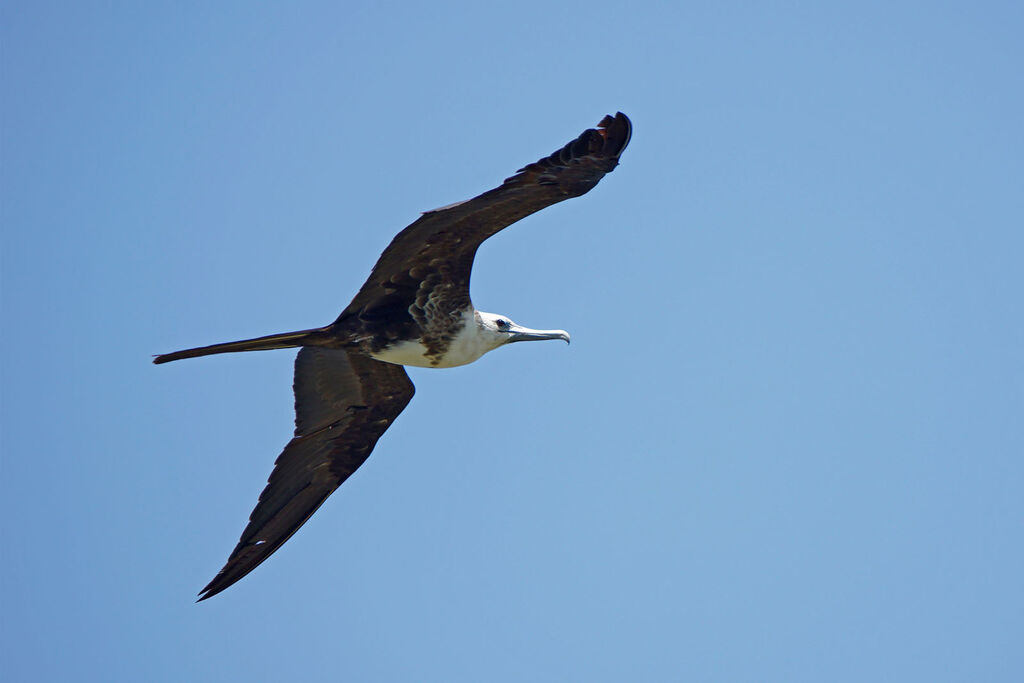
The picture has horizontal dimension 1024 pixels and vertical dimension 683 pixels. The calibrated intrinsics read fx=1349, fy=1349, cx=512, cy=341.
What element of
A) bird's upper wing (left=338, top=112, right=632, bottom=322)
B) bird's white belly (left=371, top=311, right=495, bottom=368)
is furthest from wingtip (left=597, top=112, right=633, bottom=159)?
bird's white belly (left=371, top=311, right=495, bottom=368)

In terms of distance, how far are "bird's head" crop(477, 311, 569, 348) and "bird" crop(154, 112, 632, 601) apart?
1 centimetres

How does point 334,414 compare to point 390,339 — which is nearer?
point 390,339

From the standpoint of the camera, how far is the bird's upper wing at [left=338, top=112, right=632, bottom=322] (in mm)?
7961

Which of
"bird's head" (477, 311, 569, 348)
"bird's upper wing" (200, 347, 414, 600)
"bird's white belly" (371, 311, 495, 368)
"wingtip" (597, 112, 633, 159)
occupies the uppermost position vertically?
"wingtip" (597, 112, 633, 159)

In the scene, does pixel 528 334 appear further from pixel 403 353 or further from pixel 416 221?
pixel 416 221

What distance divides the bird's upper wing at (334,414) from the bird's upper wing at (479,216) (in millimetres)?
924

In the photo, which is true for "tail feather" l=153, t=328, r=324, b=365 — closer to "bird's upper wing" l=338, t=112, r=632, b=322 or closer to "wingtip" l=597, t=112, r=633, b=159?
"bird's upper wing" l=338, t=112, r=632, b=322

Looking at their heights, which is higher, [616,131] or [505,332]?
[616,131]

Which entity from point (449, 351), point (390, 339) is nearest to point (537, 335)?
point (449, 351)

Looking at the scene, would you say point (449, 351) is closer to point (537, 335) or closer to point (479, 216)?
point (537, 335)

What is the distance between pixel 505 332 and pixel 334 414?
140cm

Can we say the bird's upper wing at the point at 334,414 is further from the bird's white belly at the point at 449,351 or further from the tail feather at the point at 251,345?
the tail feather at the point at 251,345

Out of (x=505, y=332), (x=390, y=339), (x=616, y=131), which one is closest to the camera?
(x=616, y=131)

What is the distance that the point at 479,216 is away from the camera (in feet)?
27.5
